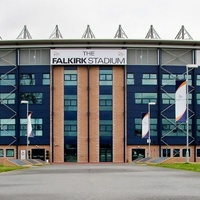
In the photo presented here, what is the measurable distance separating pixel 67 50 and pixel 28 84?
8374mm

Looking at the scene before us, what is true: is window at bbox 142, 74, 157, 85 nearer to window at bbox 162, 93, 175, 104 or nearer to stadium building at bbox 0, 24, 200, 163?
stadium building at bbox 0, 24, 200, 163

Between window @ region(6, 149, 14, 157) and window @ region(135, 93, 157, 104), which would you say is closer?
window @ region(6, 149, 14, 157)

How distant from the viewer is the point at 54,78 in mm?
93812

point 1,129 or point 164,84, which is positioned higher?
point 164,84

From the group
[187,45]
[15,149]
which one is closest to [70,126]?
[15,149]

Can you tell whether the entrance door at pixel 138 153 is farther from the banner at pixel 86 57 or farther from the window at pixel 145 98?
the banner at pixel 86 57

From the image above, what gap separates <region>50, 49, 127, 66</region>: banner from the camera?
307 feet

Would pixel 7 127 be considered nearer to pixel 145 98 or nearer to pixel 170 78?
pixel 145 98

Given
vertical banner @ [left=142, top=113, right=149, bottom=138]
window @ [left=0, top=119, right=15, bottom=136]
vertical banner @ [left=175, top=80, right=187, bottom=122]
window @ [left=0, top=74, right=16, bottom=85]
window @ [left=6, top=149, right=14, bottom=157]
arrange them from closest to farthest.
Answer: vertical banner @ [left=175, top=80, right=187, bottom=122], vertical banner @ [left=142, top=113, right=149, bottom=138], window @ [left=6, top=149, right=14, bottom=157], window @ [left=0, top=119, right=15, bottom=136], window @ [left=0, top=74, right=16, bottom=85]

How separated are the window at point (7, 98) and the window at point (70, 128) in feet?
31.2

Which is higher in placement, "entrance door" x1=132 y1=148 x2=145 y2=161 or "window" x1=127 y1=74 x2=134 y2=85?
"window" x1=127 y1=74 x2=134 y2=85

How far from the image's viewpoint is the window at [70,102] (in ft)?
307

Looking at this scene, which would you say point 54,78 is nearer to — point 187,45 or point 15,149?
point 15,149

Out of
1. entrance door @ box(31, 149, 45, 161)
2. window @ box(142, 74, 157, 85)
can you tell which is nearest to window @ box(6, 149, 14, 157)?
entrance door @ box(31, 149, 45, 161)
